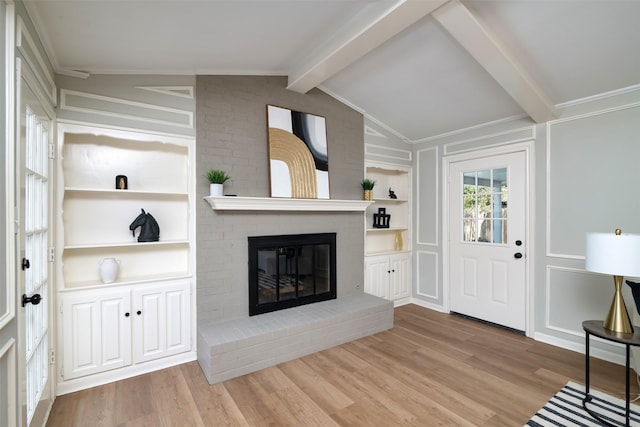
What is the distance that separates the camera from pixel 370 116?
406 centimetres

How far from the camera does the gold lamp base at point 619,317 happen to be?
2.04 metres

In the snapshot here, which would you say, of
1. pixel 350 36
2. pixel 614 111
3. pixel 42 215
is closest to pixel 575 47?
pixel 614 111

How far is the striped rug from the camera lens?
6.50 feet

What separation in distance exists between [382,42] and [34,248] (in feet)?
9.05

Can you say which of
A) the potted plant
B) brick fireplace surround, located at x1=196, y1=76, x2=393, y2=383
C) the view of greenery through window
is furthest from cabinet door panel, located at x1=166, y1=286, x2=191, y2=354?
the view of greenery through window

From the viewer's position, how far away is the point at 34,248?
1890mm

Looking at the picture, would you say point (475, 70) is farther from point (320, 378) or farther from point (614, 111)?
point (320, 378)

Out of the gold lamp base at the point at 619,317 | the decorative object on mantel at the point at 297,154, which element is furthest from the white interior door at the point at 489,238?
the decorative object on mantel at the point at 297,154

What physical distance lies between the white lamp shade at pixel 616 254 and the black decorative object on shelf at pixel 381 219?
8.16 feet

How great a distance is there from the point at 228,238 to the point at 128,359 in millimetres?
1276

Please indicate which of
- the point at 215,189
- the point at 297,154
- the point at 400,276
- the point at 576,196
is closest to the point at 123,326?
the point at 215,189

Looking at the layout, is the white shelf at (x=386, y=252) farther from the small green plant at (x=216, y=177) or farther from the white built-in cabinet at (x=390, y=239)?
the small green plant at (x=216, y=177)

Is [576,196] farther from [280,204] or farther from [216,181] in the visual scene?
[216,181]

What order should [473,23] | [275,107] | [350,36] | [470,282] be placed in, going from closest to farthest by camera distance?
[473,23] → [350,36] → [275,107] → [470,282]
